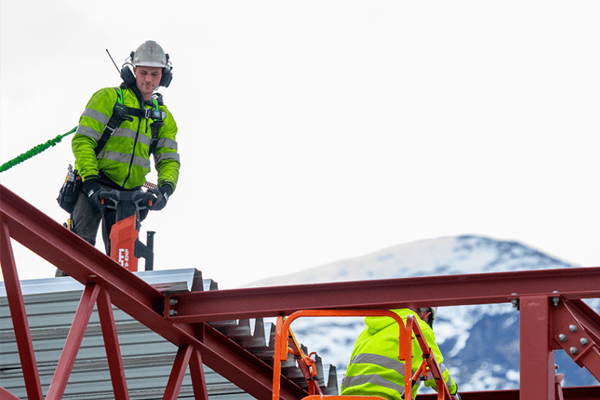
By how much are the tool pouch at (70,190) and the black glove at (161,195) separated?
73 centimetres

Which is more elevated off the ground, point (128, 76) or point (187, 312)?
point (128, 76)

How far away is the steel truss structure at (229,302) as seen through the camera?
5625 mm

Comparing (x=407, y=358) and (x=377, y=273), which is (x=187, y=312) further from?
(x=377, y=273)

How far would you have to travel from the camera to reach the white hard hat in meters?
8.42

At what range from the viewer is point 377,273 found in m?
40.7

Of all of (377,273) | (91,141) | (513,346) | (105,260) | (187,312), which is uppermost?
(91,141)

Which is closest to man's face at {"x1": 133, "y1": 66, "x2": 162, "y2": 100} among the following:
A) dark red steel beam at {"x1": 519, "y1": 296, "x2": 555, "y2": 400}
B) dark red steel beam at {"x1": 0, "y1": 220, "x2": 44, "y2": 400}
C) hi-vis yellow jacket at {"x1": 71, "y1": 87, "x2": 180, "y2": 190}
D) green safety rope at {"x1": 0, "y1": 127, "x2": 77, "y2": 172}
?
hi-vis yellow jacket at {"x1": 71, "y1": 87, "x2": 180, "y2": 190}

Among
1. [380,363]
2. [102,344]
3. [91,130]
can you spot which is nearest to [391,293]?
[380,363]

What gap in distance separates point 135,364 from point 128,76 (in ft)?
9.50

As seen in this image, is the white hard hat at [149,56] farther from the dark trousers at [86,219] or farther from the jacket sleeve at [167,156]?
the dark trousers at [86,219]

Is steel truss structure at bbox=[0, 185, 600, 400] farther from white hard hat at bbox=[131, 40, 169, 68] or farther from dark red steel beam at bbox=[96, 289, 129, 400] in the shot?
white hard hat at bbox=[131, 40, 169, 68]

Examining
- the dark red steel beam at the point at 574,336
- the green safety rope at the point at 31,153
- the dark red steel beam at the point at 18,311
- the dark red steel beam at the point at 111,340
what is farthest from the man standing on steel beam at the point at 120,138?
the dark red steel beam at the point at 574,336

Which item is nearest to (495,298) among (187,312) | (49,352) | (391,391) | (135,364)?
(391,391)

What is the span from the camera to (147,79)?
27.5 ft
